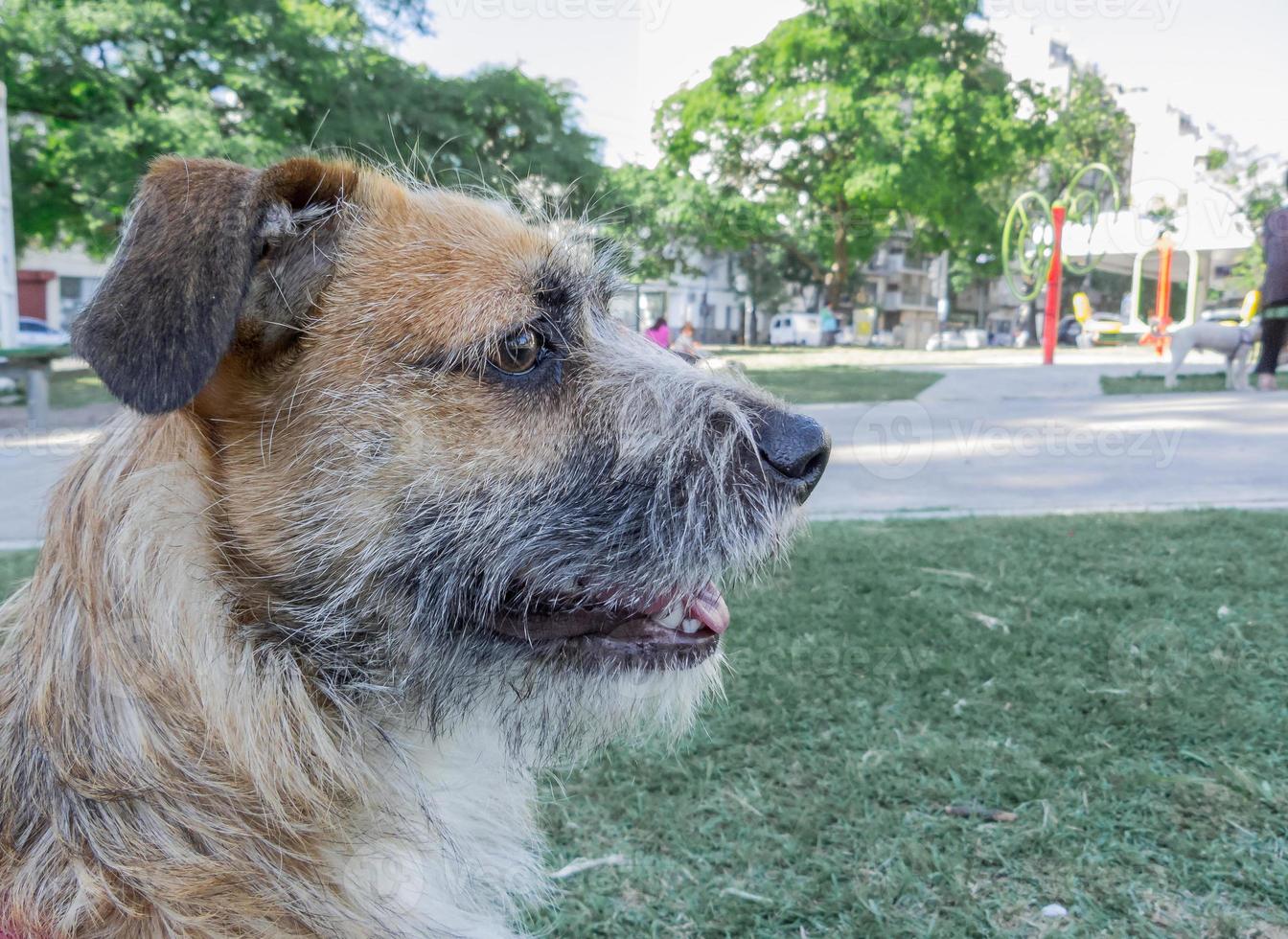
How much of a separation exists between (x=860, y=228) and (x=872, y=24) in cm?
866

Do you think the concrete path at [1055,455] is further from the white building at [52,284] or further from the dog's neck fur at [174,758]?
the white building at [52,284]

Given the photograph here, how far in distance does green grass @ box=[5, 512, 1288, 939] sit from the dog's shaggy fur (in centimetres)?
70

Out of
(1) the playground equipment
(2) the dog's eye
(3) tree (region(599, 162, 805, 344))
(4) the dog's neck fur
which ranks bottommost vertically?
(4) the dog's neck fur

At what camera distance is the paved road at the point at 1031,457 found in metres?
7.52

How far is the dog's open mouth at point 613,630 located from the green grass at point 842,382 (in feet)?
33.8

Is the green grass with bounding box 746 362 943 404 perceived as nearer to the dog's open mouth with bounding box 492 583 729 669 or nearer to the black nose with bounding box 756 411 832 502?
the black nose with bounding box 756 411 832 502

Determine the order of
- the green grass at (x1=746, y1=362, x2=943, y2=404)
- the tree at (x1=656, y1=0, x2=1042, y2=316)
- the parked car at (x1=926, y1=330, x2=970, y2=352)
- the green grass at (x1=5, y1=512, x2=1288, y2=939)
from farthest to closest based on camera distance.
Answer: the parked car at (x1=926, y1=330, x2=970, y2=352)
the tree at (x1=656, y1=0, x2=1042, y2=316)
the green grass at (x1=746, y1=362, x2=943, y2=404)
the green grass at (x1=5, y1=512, x2=1288, y2=939)

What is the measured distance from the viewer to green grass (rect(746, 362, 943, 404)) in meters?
15.5

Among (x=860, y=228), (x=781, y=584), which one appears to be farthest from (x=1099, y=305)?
(x=781, y=584)

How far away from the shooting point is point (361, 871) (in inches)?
75.2

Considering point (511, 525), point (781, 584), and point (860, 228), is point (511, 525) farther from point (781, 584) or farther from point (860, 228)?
point (860, 228)

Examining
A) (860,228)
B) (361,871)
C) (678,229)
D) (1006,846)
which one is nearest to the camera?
(361,871)

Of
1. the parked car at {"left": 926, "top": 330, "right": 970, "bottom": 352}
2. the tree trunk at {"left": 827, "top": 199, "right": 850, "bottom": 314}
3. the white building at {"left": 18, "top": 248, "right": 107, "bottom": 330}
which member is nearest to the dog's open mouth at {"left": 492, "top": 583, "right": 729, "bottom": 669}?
the tree trunk at {"left": 827, "top": 199, "right": 850, "bottom": 314}

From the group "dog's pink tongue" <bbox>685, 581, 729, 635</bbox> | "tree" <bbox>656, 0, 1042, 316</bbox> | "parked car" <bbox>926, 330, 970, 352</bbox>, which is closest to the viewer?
"dog's pink tongue" <bbox>685, 581, 729, 635</bbox>
